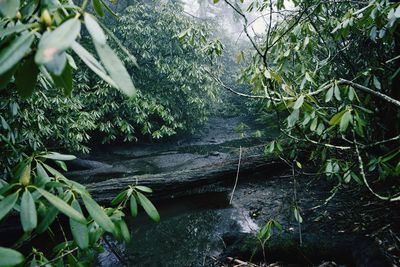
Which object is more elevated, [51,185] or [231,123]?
[51,185]

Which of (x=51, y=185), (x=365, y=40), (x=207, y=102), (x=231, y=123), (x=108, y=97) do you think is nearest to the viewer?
(x=51, y=185)

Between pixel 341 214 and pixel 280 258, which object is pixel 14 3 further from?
pixel 341 214

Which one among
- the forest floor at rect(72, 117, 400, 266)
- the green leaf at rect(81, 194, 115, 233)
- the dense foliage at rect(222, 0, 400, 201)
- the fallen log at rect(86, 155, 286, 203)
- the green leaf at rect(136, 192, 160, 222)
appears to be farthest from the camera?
the fallen log at rect(86, 155, 286, 203)

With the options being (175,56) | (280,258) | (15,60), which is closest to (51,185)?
(15,60)

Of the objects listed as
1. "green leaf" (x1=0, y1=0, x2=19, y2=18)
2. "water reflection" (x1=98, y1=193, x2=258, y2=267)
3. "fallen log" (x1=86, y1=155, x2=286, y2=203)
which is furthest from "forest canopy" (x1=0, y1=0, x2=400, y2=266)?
"water reflection" (x1=98, y1=193, x2=258, y2=267)

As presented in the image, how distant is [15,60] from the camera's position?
0.41 meters

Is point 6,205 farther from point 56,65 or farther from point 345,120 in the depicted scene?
point 345,120

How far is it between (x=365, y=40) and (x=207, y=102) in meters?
8.90

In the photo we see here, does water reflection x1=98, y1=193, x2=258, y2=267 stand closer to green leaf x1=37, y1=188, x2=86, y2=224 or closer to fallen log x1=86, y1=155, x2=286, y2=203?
fallen log x1=86, y1=155, x2=286, y2=203

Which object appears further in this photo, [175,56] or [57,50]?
[175,56]

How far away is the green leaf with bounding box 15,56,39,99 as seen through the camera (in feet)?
1.63

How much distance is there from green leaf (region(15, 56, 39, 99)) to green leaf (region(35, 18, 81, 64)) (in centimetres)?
13

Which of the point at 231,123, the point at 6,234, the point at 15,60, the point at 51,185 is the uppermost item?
the point at 15,60

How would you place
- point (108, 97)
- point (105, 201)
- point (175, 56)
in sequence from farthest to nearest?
point (175, 56) → point (108, 97) → point (105, 201)
